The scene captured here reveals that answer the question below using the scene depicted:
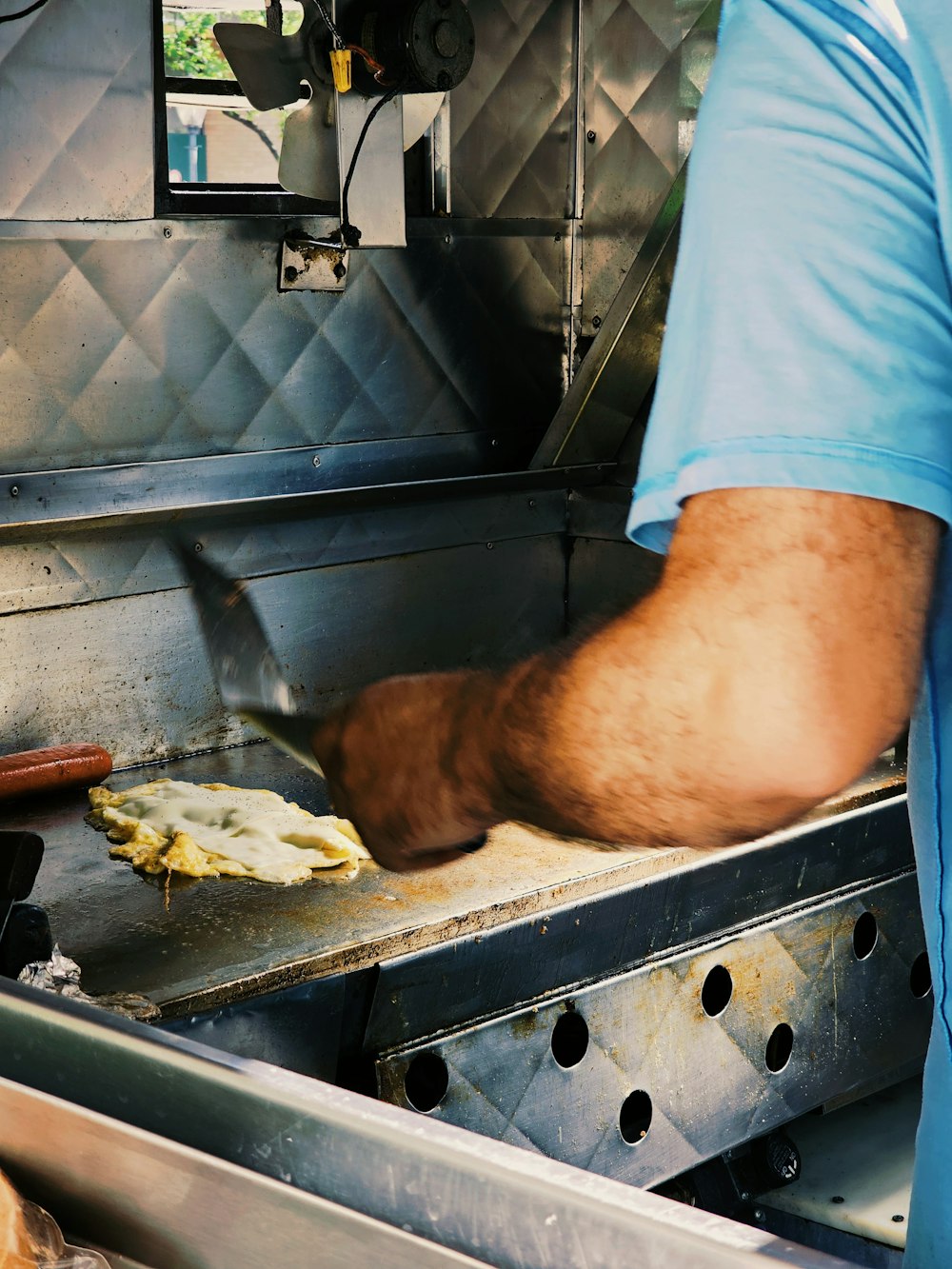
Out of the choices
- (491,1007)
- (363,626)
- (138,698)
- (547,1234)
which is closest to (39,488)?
(138,698)

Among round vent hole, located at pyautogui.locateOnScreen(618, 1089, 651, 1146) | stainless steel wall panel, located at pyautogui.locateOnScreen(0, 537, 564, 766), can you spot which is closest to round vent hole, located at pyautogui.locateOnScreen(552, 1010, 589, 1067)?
round vent hole, located at pyautogui.locateOnScreen(618, 1089, 651, 1146)

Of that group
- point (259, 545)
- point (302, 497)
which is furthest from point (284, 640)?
point (302, 497)

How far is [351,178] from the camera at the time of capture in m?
→ 2.83

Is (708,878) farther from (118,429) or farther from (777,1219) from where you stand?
(118,429)

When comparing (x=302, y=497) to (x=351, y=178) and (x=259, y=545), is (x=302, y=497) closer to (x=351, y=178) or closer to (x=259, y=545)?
(x=259, y=545)

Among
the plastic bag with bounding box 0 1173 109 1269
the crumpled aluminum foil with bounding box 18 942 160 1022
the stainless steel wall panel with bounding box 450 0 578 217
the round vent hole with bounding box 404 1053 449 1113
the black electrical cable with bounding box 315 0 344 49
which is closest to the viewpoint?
the plastic bag with bounding box 0 1173 109 1269

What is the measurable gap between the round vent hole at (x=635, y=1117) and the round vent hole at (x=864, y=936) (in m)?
0.59

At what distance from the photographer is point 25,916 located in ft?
5.87

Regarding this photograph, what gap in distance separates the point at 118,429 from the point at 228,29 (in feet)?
2.56

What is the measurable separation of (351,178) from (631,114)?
1012 millimetres

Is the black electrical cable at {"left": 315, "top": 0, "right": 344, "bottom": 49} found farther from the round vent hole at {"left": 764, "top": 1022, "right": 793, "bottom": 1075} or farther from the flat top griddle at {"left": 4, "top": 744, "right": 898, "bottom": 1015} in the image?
the round vent hole at {"left": 764, "top": 1022, "right": 793, "bottom": 1075}

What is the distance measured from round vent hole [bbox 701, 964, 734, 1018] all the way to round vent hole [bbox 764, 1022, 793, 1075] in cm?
13

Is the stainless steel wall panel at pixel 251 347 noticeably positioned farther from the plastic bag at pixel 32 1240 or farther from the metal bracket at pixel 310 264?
the plastic bag at pixel 32 1240

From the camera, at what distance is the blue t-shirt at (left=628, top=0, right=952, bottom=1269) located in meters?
0.65
